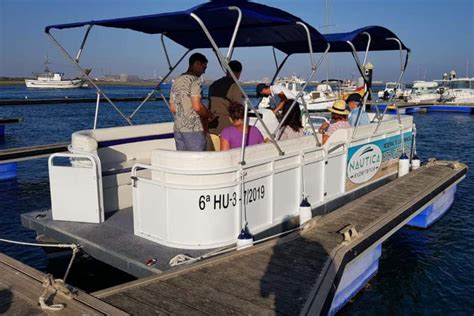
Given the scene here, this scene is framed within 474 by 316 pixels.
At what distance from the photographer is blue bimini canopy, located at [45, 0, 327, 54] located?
493 centimetres

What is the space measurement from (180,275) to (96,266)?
2763 millimetres

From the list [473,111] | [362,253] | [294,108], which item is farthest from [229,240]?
[473,111]

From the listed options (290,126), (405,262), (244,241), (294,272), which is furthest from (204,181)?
(405,262)

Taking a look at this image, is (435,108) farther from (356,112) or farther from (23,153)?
(23,153)

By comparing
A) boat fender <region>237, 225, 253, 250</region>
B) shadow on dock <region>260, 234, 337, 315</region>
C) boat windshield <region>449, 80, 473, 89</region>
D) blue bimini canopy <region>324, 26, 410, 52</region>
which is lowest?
shadow on dock <region>260, 234, 337, 315</region>

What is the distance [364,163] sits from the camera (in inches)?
309

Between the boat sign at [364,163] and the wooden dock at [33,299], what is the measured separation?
4.92 metres

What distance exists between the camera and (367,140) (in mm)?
7746

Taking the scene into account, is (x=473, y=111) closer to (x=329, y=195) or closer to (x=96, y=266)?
(x=329, y=195)

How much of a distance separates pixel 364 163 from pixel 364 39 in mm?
2291

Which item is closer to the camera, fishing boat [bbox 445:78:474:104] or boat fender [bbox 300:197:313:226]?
boat fender [bbox 300:197:313:226]

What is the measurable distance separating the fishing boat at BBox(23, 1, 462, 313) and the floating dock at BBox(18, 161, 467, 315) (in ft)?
0.20

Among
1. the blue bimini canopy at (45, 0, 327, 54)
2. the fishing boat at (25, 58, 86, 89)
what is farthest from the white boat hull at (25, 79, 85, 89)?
the blue bimini canopy at (45, 0, 327, 54)

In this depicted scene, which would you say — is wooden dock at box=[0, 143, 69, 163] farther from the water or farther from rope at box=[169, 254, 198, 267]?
rope at box=[169, 254, 198, 267]
